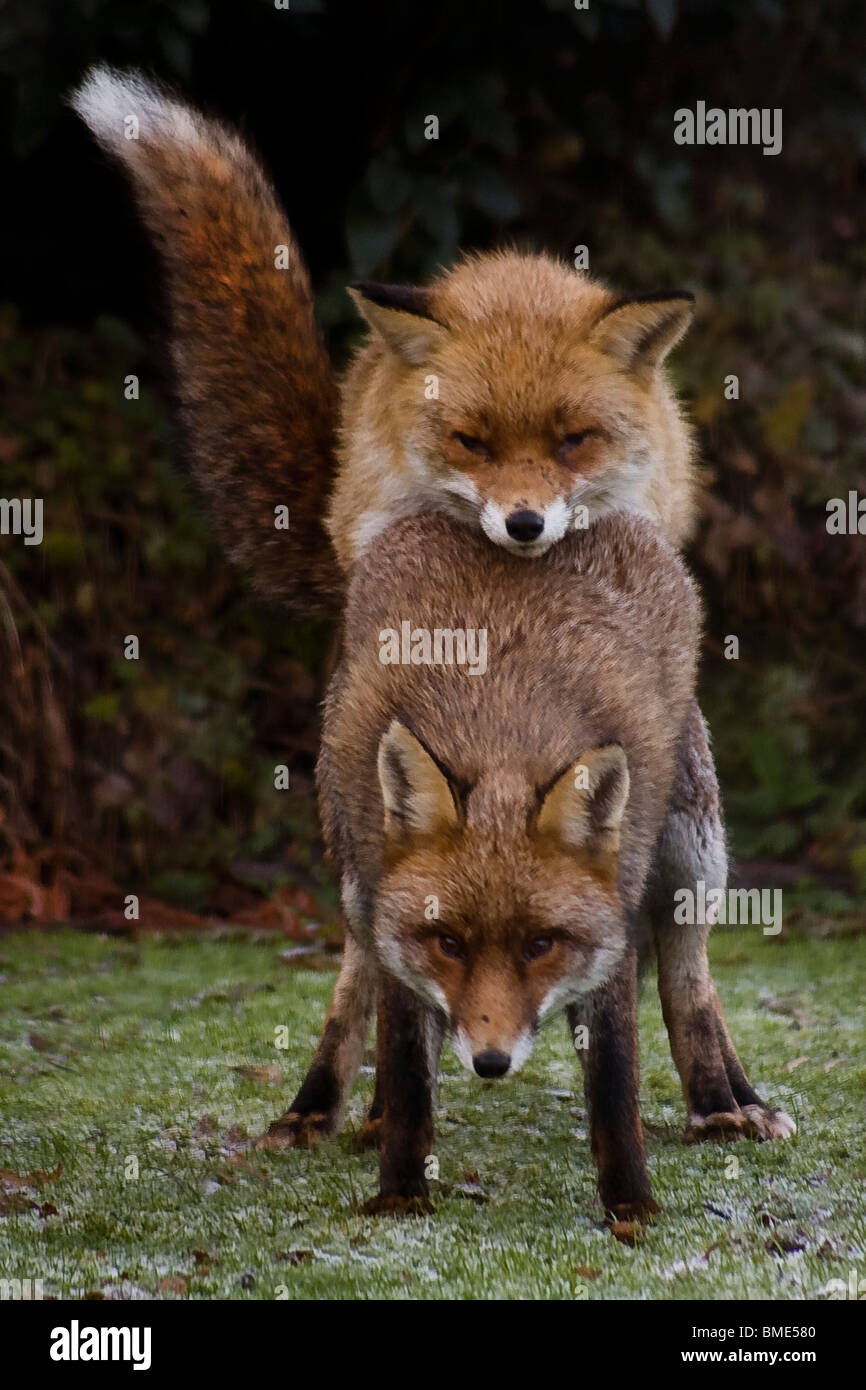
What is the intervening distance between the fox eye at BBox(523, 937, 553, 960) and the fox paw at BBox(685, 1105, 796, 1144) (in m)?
1.43

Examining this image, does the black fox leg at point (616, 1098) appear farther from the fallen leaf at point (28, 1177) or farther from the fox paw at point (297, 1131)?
the fallen leaf at point (28, 1177)

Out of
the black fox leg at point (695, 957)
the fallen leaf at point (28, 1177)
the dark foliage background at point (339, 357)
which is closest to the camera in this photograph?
the fallen leaf at point (28, 1177)

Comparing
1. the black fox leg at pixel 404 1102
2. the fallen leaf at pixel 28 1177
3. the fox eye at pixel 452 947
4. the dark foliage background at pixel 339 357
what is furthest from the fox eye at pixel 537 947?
the dark foliage background at pixel 339 357

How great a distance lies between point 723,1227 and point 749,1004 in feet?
8.43

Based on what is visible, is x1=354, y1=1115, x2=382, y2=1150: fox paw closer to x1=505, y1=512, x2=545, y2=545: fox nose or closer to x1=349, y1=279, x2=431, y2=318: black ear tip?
x1=505, y1=512, x2=545, y2=545: fox nose

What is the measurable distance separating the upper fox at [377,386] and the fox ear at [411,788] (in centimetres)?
80

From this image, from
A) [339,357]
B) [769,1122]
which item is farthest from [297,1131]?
[339,357]

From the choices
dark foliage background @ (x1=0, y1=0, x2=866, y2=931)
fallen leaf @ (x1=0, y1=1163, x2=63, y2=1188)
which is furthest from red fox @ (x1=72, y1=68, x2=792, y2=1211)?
dark foliage background @ (x1=0, y1=0, x2=866, y2=931)

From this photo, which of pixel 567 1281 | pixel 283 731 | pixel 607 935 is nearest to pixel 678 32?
pixel 283 731

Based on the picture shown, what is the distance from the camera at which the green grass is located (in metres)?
4.39

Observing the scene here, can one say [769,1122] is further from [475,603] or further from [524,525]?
[524,525]

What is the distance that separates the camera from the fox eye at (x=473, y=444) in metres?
5.31

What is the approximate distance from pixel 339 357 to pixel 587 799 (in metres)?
4.86

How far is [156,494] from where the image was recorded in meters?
9.30
